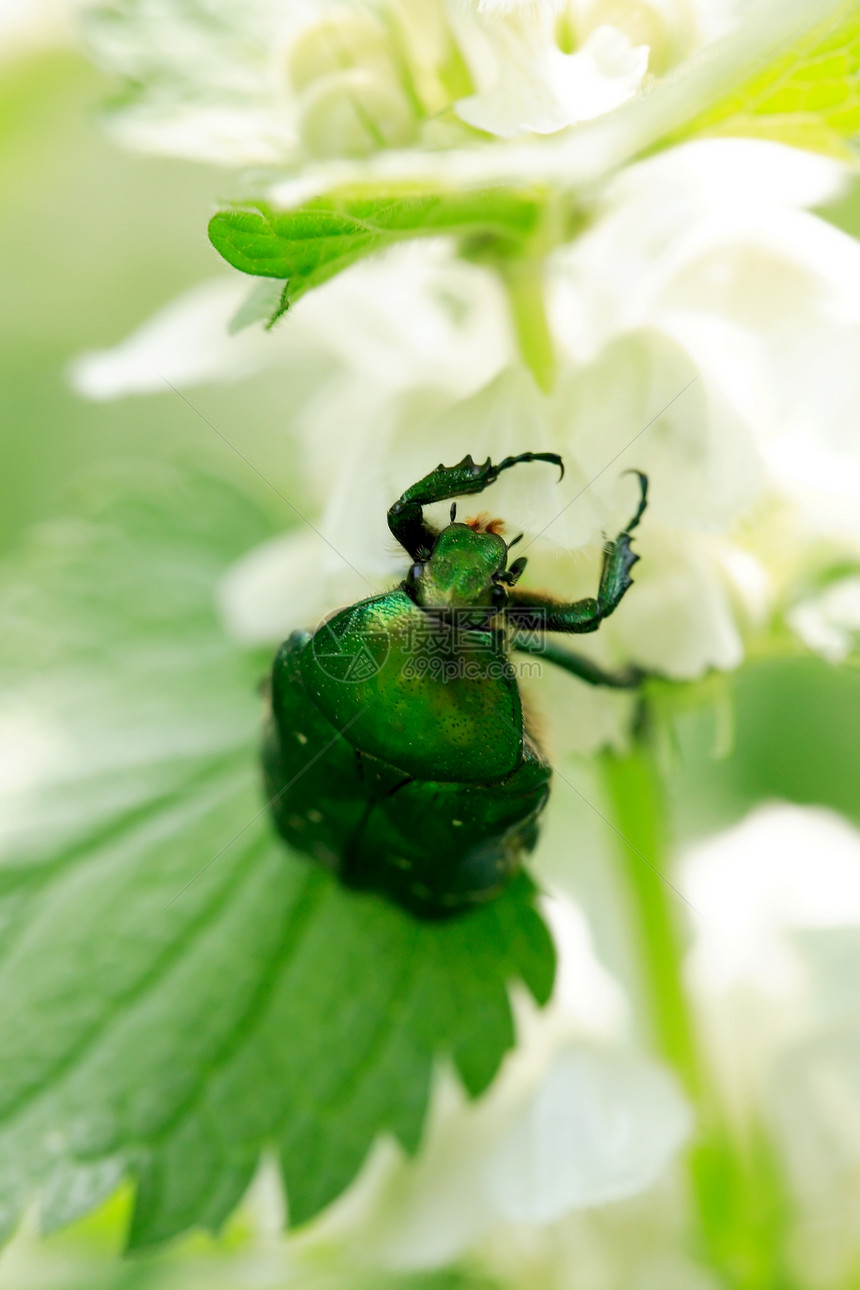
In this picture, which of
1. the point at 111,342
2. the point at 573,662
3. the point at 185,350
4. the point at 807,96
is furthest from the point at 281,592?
the point at 111,342

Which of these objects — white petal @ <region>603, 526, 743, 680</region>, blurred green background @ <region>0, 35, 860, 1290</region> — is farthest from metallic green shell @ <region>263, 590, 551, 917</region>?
blurred green background @ <region>0, 35, 860, 1290</region>

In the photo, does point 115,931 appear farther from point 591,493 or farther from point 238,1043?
point 591,493

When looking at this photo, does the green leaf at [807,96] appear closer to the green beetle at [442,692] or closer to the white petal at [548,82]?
the white petal at [548,82]

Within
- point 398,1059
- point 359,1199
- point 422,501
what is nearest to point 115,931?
point 398,1059

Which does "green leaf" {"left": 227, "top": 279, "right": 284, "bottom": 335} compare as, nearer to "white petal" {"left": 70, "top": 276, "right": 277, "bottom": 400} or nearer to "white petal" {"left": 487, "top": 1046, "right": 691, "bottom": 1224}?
"white petal" {"left": 70, "top": 276, "right": 277, "bottom": 400}

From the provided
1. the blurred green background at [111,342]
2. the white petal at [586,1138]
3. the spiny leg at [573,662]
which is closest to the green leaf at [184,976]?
the white petal at [586,1138]

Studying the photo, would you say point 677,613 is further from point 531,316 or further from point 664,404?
point 531,316
